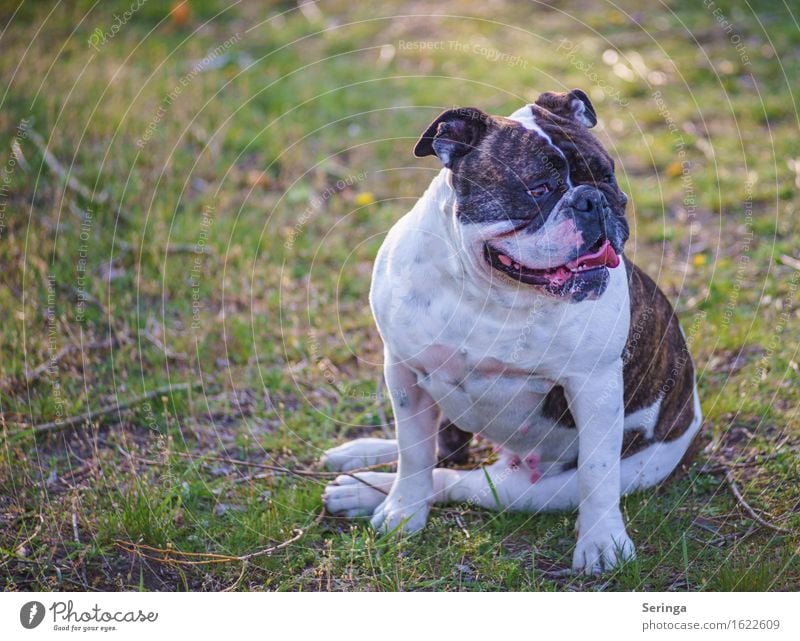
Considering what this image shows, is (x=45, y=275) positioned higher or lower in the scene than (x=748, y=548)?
higher

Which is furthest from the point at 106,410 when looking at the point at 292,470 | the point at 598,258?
the point at 598,258

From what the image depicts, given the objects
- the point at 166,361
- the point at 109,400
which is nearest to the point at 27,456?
the point at 109,400

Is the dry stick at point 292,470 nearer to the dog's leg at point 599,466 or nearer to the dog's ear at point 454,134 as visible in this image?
the dog's leg at point 599,466

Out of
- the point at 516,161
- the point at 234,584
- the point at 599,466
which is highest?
the point at 516,161

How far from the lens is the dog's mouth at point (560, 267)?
362cm

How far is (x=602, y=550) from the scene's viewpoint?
3887 millimetres

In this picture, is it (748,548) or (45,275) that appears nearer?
(748,548)

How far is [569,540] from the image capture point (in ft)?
13.6

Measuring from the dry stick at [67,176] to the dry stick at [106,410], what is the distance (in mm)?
2212

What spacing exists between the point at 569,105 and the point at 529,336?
36.9 inches

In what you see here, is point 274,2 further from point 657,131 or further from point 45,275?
point 45,275

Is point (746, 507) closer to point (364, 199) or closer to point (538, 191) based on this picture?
point (538, 191)
